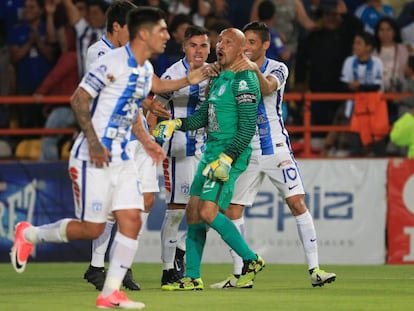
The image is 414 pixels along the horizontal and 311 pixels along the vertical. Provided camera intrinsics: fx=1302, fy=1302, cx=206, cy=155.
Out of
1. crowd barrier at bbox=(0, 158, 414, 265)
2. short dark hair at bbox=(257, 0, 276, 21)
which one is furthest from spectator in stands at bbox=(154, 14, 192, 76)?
crowd barrier at bbox=(0, 158, 414, 265)

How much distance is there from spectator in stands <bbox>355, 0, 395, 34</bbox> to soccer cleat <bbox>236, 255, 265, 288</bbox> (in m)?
7.83

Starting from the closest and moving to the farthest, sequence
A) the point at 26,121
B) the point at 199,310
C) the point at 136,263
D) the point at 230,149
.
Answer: the point at 199,310 → the point at 230,149 → the point at 136,263 → the point at 26,121

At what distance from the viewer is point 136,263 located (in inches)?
674

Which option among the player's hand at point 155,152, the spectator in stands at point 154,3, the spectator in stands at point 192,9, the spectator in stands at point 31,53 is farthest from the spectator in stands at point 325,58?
the player's hand at point 155,152

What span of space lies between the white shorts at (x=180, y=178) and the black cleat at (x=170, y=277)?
2.45ft

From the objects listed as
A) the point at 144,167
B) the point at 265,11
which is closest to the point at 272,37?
the point at 265,11

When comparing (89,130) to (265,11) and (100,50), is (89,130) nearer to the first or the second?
(100,50)

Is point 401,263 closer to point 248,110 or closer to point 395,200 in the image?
point 395,200

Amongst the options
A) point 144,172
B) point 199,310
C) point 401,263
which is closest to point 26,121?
point 401,263

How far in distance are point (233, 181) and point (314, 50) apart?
22.5ft

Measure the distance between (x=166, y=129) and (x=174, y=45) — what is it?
236 inches

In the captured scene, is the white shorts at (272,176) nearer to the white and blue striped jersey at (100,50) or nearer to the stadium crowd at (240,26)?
the white and blue striped jersey at (100,50)

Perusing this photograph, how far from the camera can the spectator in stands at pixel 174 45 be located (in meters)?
17.6

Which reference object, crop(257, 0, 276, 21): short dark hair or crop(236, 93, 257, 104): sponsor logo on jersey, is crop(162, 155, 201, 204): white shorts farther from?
crop(257, 0, 276, 21): short dark hair
